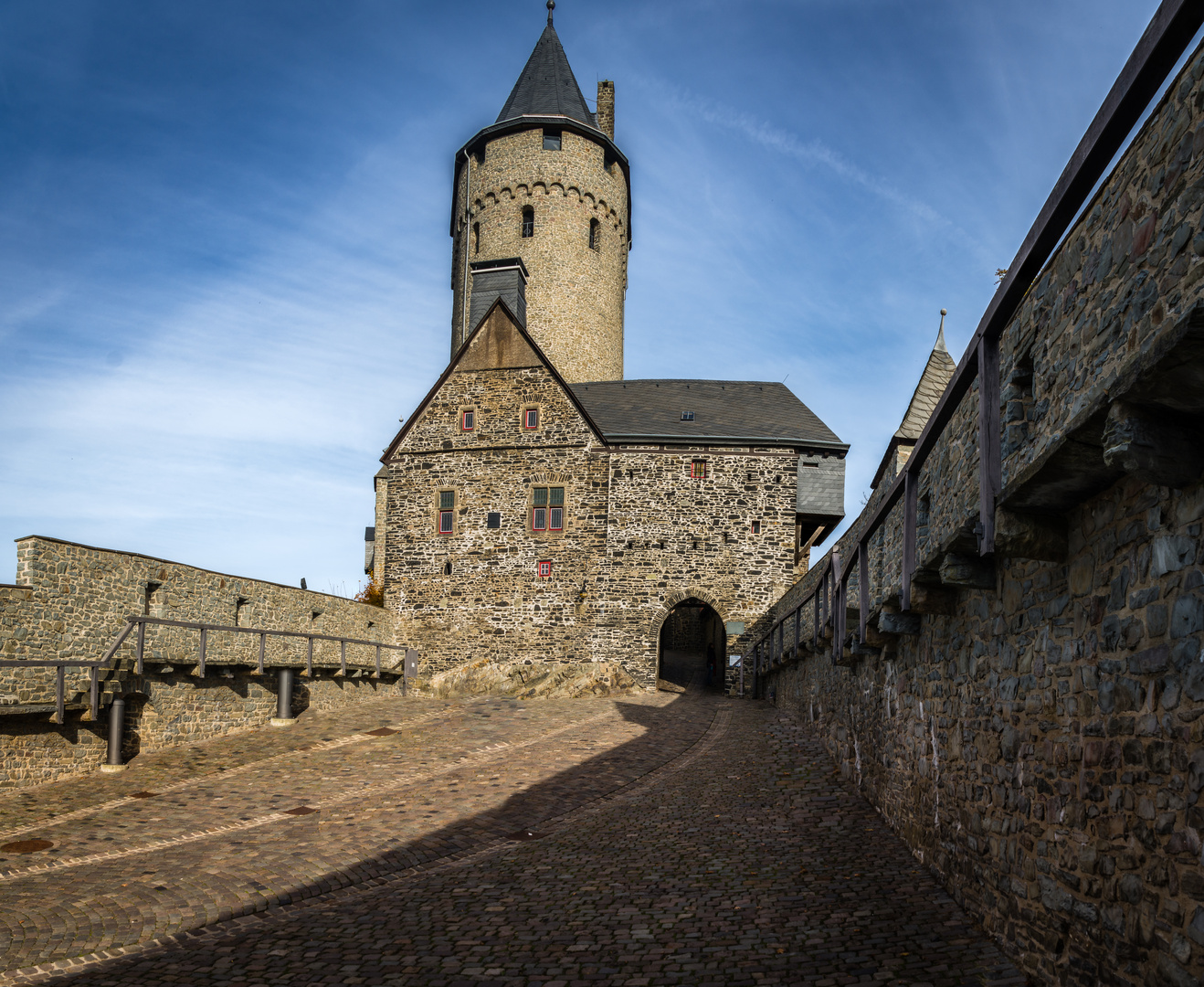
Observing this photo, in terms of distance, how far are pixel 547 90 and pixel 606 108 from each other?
314 centimetres

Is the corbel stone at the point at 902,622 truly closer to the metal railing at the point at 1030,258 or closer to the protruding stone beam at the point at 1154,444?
the metal railing at the point at 1030,258

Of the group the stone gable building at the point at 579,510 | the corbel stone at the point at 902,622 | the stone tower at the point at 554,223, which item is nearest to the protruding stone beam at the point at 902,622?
the corbel stone at the point at 902,622

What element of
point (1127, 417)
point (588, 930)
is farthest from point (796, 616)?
point (1127, 417)

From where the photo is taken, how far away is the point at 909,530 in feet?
24.0

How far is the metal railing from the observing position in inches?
138

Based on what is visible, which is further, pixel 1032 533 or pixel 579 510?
pixel 579 510

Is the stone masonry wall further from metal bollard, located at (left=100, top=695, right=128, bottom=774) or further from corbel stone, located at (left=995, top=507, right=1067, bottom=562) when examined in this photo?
corbel stone, located at (left=995, top=507, right=1067, bottom=562)

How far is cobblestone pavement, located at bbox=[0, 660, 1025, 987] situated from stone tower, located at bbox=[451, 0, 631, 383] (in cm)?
2329

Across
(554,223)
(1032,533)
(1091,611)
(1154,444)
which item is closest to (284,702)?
(1032,533)

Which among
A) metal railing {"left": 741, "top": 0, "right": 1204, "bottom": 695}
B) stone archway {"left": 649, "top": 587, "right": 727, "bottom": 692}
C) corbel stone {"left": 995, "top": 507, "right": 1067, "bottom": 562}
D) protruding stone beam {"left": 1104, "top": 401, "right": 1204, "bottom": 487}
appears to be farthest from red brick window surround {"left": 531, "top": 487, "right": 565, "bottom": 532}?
protruding stone beam {"left": 1104, "top": 401, "right": 1204, "bottom": 487}

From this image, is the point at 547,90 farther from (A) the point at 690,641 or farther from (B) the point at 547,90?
(A) the point at 690,641

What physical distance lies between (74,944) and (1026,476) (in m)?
7.14

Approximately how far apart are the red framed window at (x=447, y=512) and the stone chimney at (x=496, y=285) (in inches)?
297

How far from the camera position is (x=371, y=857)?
926 centimetres
